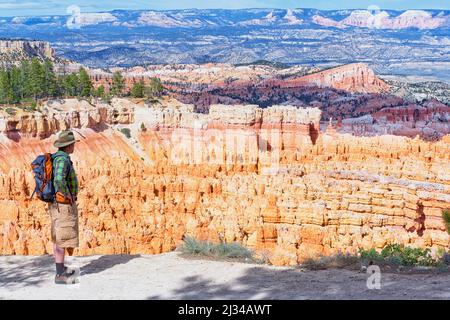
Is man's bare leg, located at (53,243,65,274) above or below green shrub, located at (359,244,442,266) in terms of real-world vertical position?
above

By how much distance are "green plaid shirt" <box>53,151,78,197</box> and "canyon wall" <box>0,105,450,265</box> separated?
17.0 ft

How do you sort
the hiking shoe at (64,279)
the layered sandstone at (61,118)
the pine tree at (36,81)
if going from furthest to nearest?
the pine tree at (36,81) < the layered sandstone at (61,118) < the hiking shoe at (64,279)

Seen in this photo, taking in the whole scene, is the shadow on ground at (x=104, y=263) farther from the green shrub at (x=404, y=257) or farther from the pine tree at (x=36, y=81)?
the pine tree at (x=36, y=81)

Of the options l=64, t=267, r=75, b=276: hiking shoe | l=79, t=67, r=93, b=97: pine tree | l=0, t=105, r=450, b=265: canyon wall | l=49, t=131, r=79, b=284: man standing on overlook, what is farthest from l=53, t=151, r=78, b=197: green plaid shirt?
l=79, t=67, r=93, b=97: pine tree

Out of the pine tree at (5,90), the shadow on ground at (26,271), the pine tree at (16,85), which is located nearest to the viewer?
the shadow on ground at (26,271)

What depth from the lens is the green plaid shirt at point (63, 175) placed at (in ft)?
30.6

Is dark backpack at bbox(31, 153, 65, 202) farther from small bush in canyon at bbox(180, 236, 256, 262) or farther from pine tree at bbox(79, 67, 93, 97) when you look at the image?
pine tree at bbox(79, 67, 93, 97)

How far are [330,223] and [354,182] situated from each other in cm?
449

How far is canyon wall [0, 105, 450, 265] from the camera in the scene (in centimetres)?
2248

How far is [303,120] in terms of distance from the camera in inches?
1934

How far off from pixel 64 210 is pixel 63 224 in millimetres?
230

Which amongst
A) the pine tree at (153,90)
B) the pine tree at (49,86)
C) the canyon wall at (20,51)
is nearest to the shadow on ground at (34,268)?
the pine tree at (49,86)

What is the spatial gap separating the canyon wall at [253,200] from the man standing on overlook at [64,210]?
4.87 meters
